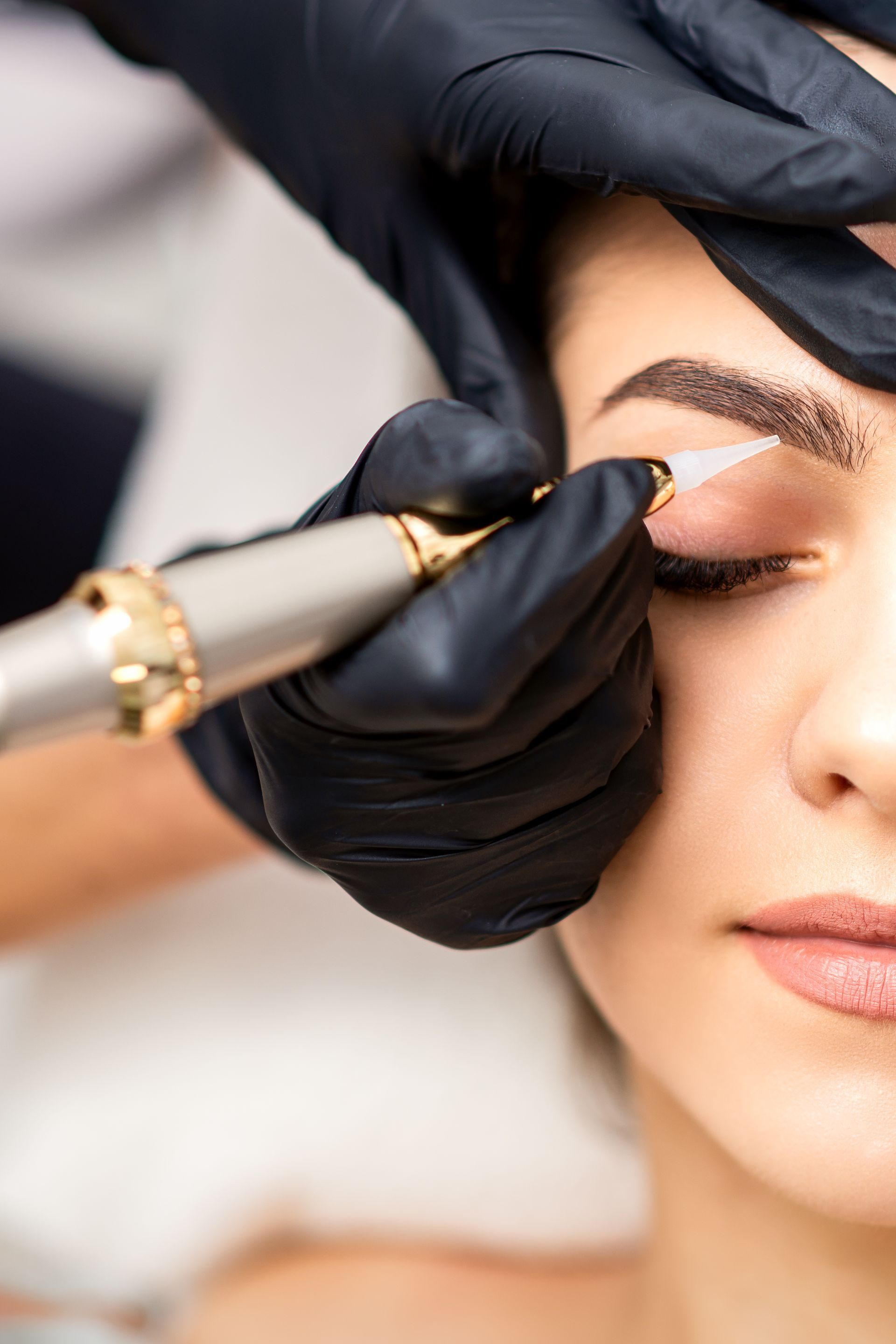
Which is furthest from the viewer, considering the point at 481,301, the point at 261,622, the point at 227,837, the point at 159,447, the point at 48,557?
the point at 48,557

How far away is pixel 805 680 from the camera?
651mm

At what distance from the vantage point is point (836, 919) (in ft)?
2.08

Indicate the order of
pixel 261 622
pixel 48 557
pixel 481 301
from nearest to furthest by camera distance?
pixel 261 622, pixel 481 301, pixel 48 557

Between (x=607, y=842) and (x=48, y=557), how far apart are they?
4.06 ft

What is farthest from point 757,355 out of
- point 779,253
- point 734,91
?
point 734,91

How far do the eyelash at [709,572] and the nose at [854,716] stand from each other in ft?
0.17

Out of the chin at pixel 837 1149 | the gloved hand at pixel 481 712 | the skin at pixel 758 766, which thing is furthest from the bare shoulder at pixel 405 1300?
the gloved hand at pixel 481 712

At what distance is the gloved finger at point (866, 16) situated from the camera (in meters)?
0.69

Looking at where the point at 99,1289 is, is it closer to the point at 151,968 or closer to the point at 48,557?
the point at 151,968

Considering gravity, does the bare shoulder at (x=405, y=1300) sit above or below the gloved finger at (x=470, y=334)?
below

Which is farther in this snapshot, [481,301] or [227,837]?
[227,837]

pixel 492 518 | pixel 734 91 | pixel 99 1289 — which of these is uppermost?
pixel 734 91

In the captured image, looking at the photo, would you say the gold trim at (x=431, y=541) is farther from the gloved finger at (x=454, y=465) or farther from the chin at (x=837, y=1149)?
the chin at (x=837, y=1149)

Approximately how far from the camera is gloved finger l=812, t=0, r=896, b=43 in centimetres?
69
